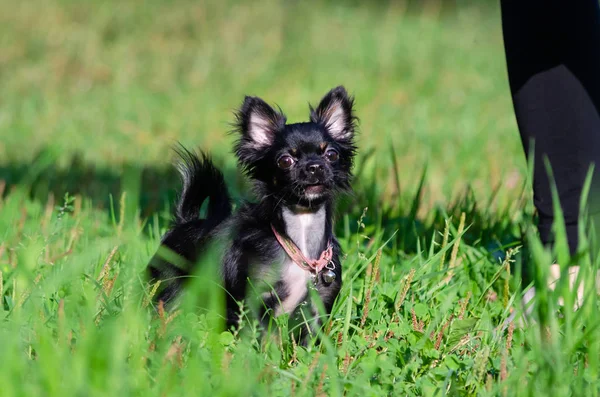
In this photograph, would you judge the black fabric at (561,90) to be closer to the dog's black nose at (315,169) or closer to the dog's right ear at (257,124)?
the dog's black nose at (315,169)

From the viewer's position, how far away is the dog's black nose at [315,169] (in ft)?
10.3

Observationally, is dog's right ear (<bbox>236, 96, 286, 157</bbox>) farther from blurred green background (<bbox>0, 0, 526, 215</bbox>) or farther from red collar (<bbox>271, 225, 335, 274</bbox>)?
blurred green background (<bbox>0, 0, 526, 215</bbox>)

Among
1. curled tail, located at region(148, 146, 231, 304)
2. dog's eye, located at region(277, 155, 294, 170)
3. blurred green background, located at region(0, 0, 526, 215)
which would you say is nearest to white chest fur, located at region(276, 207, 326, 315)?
dog's eye, located at region(277, 155, 294, 170)

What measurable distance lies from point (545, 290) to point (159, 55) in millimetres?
8260

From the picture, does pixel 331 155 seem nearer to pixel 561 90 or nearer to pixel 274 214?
pixel 274 214

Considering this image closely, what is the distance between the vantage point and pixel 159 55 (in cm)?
998

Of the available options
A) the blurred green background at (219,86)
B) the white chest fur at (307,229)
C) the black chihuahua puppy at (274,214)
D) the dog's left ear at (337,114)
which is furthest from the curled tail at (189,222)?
the blurred green background at (219,86)

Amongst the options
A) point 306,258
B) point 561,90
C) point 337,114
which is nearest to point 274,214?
point 306,258

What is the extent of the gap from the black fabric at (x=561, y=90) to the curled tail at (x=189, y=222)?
1.35 m

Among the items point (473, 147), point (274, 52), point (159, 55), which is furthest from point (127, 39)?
point (473, 147)

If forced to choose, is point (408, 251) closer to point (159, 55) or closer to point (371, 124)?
point (371, 124)

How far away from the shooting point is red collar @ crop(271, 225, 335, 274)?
3.08 metres

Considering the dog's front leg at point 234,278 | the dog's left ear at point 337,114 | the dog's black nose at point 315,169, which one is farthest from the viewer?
the dog's left ear at point 337,114

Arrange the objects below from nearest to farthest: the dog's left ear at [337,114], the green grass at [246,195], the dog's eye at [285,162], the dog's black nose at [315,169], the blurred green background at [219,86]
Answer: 1. the green grass at [246,195]
2. the dog's black nose at [315,169]
3. the dog's eye at [285,162]
4. the dog's left ear at [337,114]
5. the blurred green background at [219,86]
